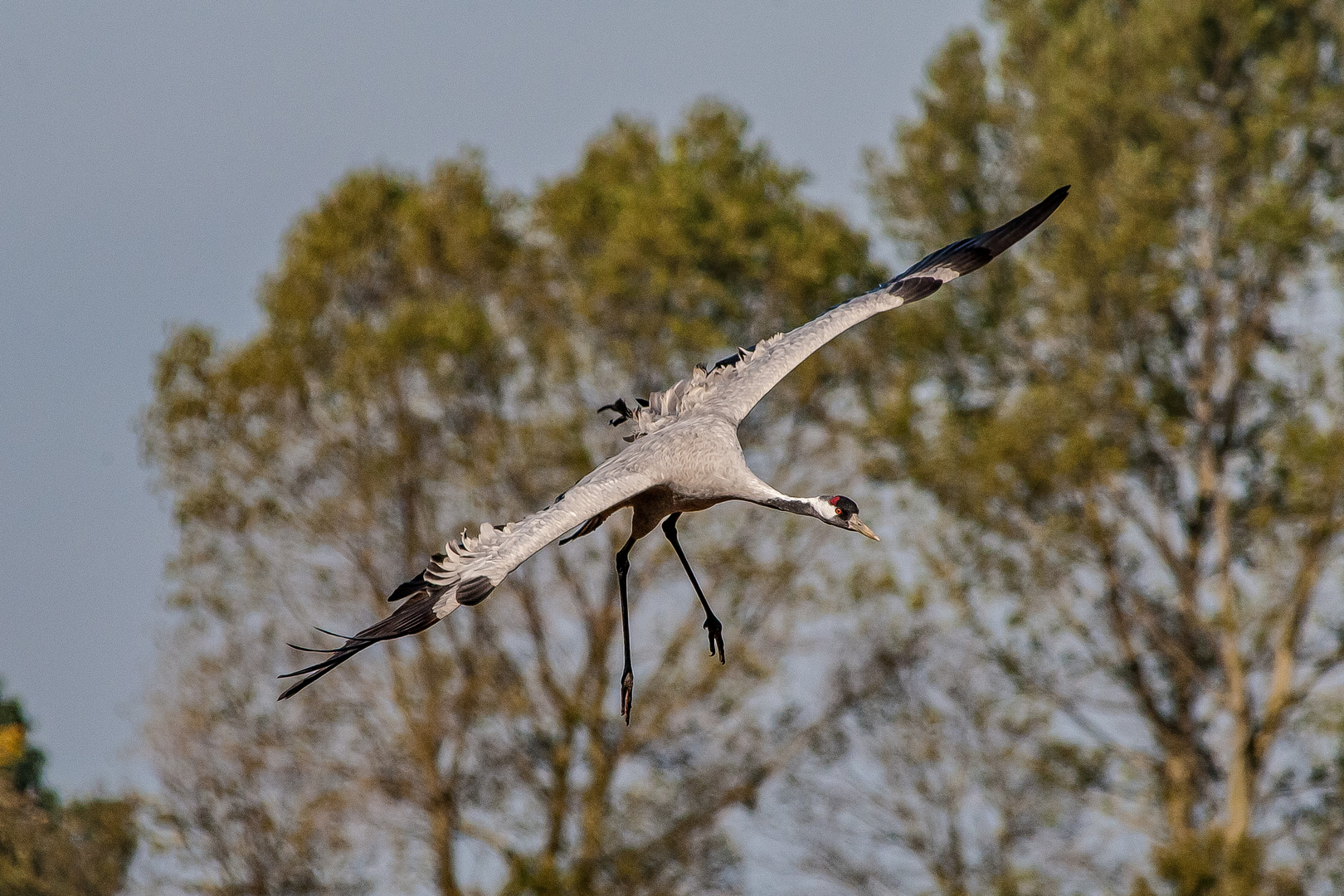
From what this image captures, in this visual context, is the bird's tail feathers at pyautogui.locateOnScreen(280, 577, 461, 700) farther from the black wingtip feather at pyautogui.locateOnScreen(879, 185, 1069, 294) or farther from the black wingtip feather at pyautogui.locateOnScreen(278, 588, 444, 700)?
the black wingtip feather at pyautogui.locateOnScreen(879, 185, 1069, 294)

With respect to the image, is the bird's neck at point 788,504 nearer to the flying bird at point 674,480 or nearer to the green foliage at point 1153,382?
the flying bird at point 674,480

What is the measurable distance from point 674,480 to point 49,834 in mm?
9786

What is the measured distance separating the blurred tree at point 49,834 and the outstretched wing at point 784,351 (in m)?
8.38

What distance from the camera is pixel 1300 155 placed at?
23938 mm

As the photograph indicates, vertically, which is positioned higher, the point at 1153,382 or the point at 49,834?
the point at 1153,382

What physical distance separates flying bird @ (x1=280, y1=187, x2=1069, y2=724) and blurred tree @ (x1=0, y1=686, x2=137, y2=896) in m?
7.40

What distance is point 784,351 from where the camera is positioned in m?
12.1

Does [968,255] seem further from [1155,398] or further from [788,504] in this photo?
[1155,398]

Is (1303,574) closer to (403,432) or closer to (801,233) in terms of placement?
(801,233)

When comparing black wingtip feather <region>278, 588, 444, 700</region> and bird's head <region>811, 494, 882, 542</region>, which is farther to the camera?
bird's head <region>811, 494, 882, 542</region>

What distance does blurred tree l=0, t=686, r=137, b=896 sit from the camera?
17.1 meters

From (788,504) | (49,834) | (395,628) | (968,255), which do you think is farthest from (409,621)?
(49,834)

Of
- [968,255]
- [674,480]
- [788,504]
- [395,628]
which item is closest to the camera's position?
[395,628]

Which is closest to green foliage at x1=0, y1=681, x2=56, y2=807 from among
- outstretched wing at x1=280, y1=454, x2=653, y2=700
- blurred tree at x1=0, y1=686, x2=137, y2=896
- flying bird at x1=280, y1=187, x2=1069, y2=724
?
blurred tree at x1=0, y1=686, x2=137, y2=896
